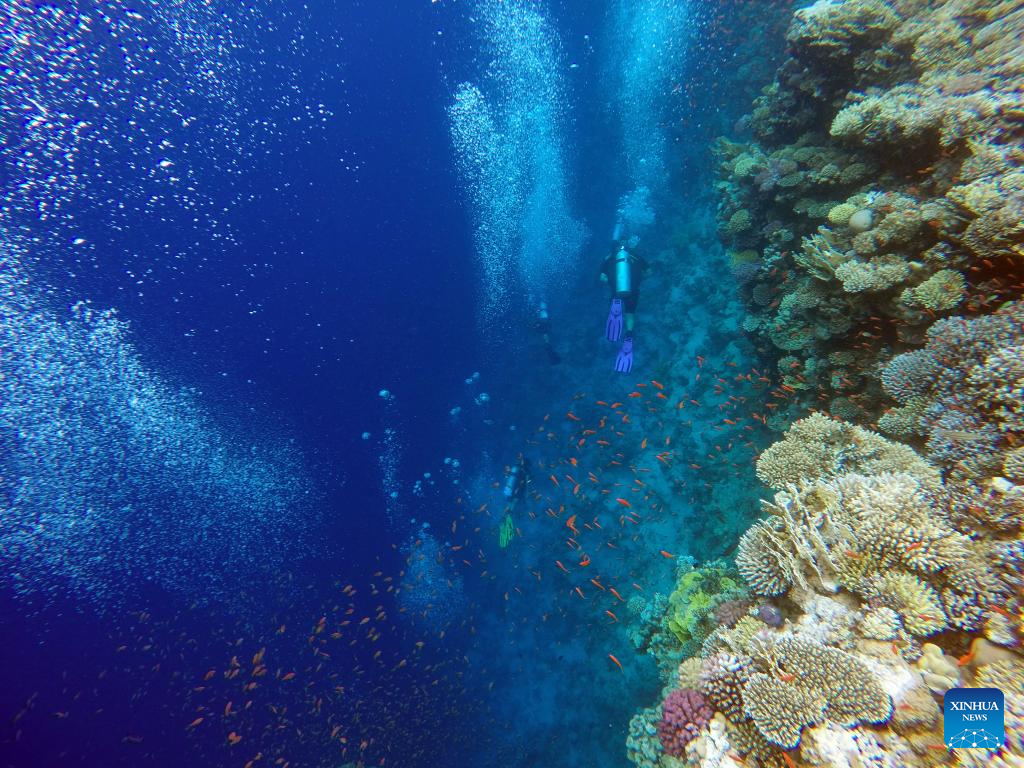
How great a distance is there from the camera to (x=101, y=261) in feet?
48.4

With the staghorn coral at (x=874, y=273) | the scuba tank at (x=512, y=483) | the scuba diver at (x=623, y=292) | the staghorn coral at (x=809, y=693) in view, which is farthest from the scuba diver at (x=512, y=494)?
the staghorn coral at (x=809, y=693)

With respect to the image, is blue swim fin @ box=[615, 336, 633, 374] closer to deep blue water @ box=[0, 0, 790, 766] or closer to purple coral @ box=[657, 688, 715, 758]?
deep blue water @ box=[0, 0, 790, 766]

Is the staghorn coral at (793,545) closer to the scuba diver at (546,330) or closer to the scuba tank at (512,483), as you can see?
the scuba tank at (512,483)

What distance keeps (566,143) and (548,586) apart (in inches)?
623

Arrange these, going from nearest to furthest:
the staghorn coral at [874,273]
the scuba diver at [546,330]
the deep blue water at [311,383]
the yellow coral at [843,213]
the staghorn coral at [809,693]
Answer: the staghorn coral at [809,693] < the staghorn coral at [874,273] < the yellow coral at [843,213] < the deep blue water at [311,383] < the scuba diver at [546,330]

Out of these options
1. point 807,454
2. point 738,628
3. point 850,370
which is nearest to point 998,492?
point 807,454

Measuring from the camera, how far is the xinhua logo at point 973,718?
2.11 meters

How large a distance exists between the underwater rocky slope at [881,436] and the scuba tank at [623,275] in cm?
385

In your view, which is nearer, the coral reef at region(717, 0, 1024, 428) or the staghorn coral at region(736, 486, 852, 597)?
the staghorn coral at region(736, 486, 852, 597)

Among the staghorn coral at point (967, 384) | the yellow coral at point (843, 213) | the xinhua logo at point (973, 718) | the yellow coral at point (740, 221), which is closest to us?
the xinhua logo at point (973, 718)

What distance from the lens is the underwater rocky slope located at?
2.57 meters

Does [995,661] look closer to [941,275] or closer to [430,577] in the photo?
[941,275]

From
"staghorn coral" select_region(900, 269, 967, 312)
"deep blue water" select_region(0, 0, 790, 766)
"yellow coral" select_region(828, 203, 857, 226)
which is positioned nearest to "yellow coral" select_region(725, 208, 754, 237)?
"deep blue water" select_region(0, 0, 790, 766)

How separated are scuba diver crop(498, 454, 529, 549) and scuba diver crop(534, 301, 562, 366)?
10.3 ft
